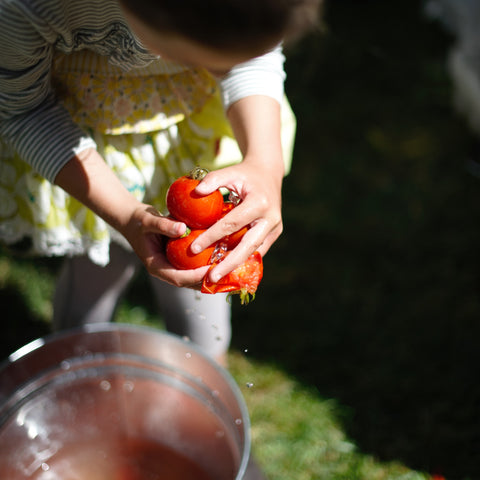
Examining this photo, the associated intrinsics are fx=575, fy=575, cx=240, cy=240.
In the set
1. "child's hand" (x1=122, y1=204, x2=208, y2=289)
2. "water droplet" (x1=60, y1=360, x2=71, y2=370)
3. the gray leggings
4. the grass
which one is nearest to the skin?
"child's hand" (x1=122, y1=204, x2=208, y2=289)

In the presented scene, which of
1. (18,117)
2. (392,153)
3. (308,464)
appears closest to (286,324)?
(308,464)

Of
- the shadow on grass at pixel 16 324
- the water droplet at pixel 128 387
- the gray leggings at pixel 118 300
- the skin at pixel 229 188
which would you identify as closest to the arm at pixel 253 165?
the skin at pixel 229 188

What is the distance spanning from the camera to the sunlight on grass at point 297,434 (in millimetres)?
1193

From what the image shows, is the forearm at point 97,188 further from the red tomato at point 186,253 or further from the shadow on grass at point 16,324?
the shadow on grass at point 16,324

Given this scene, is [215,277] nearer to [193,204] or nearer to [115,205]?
[193,204]

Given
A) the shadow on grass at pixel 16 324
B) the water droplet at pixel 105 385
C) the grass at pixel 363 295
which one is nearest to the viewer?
the water droplet at pixel 105 385

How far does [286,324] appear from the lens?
1.46 metres

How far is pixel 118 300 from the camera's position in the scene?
1.13 metres

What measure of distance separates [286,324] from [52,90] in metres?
0.87

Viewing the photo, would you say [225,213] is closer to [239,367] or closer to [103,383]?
[103,383]

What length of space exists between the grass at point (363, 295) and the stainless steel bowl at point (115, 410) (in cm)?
25

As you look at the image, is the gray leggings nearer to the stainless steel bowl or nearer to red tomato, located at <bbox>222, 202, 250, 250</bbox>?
the stainless steel bowl

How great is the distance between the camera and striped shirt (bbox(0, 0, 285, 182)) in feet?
2.17

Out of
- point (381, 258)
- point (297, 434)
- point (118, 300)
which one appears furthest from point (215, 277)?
point (381, 258)
